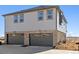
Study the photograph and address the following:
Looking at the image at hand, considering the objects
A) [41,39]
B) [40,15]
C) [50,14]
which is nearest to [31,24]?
[40,15]

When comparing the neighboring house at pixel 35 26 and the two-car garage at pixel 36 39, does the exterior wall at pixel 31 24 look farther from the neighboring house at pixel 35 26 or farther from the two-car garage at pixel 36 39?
the two-car garage at pixel 36 39

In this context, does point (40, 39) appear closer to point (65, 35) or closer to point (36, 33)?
point (36, 33)

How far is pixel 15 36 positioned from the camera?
23.4 meters

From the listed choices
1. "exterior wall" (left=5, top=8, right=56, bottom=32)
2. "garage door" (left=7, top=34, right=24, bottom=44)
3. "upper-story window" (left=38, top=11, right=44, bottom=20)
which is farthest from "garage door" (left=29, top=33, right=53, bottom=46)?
"upper-story window" (left=38, top=11, right=44, bottom=20)

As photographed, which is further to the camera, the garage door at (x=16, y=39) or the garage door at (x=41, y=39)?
the garage door at (x=16, y=39)

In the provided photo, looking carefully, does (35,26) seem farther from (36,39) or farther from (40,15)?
(36,39)

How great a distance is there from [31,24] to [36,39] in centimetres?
189

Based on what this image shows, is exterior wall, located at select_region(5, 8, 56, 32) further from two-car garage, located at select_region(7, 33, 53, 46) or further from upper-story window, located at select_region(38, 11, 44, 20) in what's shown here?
two-car garage, located at select_region(7, 33, 53, 46)

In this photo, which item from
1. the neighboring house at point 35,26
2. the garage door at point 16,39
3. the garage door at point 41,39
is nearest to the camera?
the neighboring house at point 35,26

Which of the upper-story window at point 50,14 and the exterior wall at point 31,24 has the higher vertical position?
the upper-story window at point 50,14

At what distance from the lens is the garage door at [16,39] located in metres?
22.9

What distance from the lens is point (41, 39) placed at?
20.8 meters

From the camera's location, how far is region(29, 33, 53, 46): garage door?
20.2 m

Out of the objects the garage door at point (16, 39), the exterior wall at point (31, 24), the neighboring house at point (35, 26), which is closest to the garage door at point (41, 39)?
the neighboring house at point (35, 26)
